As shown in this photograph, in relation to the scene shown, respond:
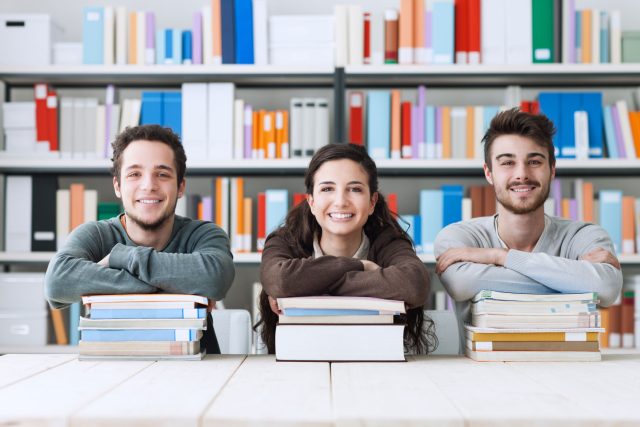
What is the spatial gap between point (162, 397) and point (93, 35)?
7.85 feet

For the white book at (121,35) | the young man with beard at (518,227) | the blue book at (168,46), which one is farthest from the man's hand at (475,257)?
the white book at (121,35)

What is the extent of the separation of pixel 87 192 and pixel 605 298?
2282 millimetres

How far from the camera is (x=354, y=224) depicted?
1.55 metres

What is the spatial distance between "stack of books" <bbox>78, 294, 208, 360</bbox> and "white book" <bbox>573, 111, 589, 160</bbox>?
218cm

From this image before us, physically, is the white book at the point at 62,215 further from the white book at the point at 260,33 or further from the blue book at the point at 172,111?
the white book at the point at 260,33

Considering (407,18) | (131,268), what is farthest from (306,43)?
(131,268)

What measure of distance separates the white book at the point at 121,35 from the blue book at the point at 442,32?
1.38 meters

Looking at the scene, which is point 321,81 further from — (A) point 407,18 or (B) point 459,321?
(B) point 459,321

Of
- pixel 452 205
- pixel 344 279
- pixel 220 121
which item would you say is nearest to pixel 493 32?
pixel 452 205

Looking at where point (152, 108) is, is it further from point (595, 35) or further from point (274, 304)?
point (595, 35)

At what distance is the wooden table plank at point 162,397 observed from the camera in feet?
2.90

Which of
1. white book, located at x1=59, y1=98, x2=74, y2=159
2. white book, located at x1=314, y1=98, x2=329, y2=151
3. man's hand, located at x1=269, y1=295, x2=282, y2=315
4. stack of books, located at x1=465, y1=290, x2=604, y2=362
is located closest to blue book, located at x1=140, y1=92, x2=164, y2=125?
white book, located at x1=59, y1=98, x2=74, y2=159

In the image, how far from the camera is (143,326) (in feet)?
→ 4.23

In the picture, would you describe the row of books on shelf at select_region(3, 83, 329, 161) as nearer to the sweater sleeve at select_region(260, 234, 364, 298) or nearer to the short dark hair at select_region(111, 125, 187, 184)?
the short dark hair at select_region(111, 125, 187, 184)
